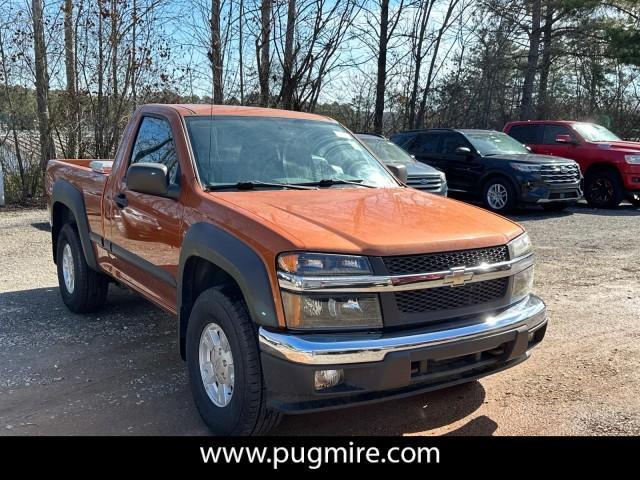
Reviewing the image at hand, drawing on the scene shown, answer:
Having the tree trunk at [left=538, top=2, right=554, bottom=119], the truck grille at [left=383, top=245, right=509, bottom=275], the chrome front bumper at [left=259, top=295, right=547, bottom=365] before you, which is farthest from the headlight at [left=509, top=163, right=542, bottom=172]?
the tree trunk at [left=538, top=2, right=554, bottom=119]

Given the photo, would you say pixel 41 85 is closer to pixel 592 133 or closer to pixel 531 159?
pixel 531 159

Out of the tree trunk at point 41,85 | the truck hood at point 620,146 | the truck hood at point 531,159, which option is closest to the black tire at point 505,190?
the truck hood at point 531,159

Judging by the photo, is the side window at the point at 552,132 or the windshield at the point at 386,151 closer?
the windshield at the point at 386,151

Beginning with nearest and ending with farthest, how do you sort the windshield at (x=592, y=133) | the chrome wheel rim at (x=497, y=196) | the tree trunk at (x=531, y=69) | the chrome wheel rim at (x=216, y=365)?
the chrome wheel rim at (x=216, y=365)
the chrome wheel rim at (x=497, y=196)
the windshield at (x=592, y=133)
the tree trunk at (x=531, y=69)

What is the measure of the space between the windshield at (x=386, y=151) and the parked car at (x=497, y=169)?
1662mm

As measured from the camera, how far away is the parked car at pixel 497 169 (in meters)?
11.4

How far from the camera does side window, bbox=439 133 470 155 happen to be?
12.6m

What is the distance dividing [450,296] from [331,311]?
0.65 meters

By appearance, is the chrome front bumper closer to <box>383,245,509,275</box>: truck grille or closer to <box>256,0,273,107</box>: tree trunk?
<box>383,245,509,275</box>: truck grille

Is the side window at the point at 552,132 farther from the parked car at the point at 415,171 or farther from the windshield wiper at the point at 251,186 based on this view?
the windshield wiper at the point at 251,186

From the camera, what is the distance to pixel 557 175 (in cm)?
1145

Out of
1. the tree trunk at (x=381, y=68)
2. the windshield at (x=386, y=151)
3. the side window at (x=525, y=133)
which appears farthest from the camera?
the tree trunk at (x=381, y=68)

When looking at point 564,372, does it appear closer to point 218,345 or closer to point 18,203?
point 218,345
